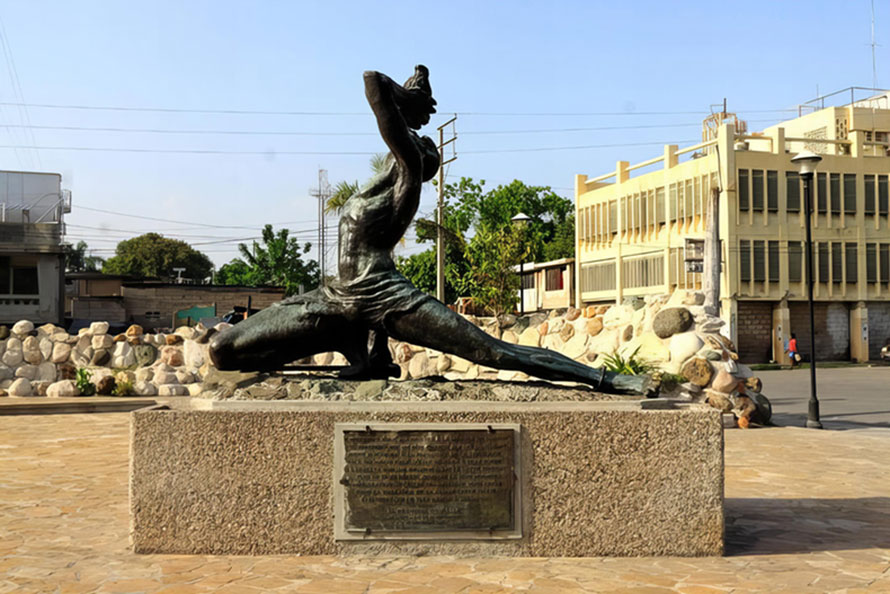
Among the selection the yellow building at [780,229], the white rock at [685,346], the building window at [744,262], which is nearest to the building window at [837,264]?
the yellow building at [780,229]

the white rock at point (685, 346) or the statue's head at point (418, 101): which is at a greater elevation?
the statue's head at point (418, 101)

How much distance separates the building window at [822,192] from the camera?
3669 centimetres

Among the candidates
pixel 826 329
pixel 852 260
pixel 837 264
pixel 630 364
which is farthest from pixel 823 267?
pixel 630 364

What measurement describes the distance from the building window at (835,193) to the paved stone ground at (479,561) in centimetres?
3175

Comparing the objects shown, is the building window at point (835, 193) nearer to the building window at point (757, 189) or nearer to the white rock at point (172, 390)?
the building window at point (757, 189)

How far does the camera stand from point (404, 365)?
1406 centimetres

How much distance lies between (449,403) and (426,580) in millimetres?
1007

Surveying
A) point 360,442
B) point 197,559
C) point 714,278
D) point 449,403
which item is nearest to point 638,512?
point 449,403

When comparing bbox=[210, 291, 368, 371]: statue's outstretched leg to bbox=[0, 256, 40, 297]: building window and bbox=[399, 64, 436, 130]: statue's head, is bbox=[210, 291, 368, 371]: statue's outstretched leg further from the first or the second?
bbox=[0, 256, 40, 297]: building window

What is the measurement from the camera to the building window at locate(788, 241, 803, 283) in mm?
36281

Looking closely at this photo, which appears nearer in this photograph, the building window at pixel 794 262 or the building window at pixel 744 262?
the building window at pixel 744 262

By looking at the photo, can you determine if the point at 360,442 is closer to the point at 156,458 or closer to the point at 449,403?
the point at 449,403

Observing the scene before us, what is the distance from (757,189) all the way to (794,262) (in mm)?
3381

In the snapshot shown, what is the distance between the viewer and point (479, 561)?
4.99m
